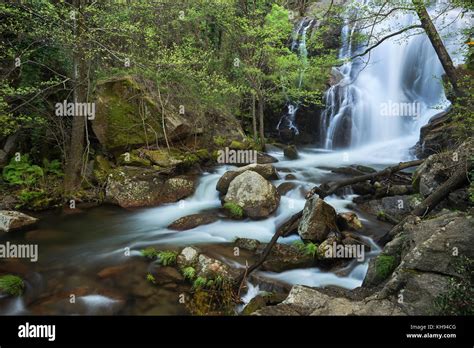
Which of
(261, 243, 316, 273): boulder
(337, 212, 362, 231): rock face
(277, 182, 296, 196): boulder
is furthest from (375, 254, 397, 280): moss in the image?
(277, 182, 296, 196): boulder

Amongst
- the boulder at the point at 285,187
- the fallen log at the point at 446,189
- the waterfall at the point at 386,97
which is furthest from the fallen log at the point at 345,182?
the waterfall at the point at 386,97

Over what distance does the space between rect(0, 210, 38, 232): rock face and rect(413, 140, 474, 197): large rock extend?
988 cm

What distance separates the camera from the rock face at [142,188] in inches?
406

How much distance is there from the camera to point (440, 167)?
24.7ft

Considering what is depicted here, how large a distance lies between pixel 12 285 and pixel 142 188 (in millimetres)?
5005

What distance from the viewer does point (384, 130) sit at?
16.5 metres

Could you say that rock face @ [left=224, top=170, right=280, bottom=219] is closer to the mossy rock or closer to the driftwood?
the driftwood

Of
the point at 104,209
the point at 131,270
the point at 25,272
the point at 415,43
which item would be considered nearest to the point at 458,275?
the point at 131,270

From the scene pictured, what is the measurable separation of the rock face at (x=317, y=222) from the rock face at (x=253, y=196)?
1.76 meters

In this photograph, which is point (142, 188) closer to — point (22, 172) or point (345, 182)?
point (22, 172)

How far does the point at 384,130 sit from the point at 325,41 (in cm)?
632

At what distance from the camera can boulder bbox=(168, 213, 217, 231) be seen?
342 inches

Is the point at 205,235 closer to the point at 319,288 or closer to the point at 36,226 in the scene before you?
the point at 319,288

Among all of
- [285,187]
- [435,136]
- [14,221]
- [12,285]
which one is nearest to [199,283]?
[12,285]
